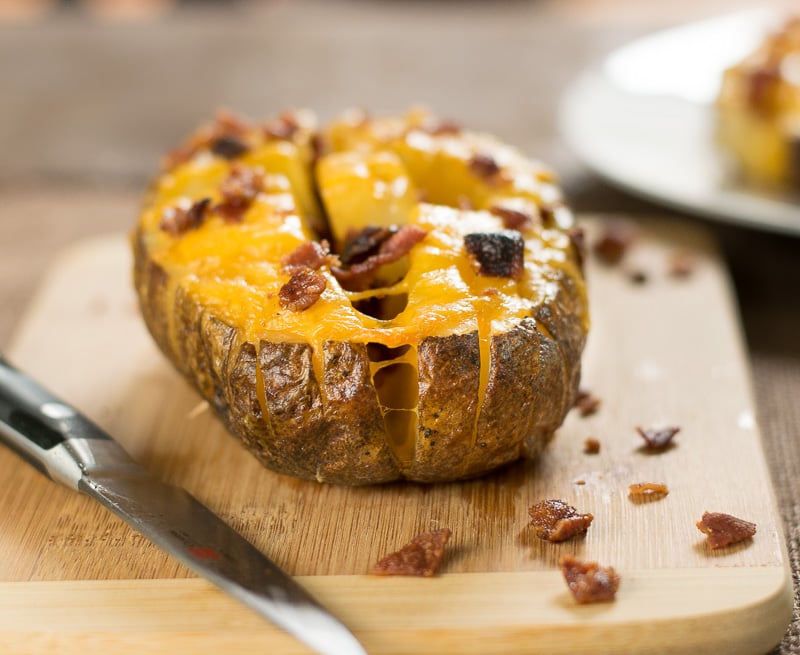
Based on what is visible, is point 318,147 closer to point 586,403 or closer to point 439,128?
point 439,128

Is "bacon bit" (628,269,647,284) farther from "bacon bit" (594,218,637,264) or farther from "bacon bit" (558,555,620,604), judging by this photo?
"bacon bit" (558,555,620,604)

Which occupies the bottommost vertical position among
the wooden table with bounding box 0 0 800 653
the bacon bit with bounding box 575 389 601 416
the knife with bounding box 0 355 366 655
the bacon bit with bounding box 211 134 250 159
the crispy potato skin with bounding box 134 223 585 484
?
the wooden table with bounding box 0 0 800 653

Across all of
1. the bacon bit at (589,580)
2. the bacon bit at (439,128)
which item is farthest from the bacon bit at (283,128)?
the bacon bit at (589,580)

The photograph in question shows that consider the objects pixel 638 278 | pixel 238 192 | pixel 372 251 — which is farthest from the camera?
pixel 638 278

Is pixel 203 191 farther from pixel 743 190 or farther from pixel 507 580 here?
pixel 743 190

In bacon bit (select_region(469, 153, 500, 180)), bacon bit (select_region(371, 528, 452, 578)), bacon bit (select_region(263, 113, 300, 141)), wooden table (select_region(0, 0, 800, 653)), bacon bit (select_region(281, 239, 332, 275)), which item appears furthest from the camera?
wooden table (select_region(0, 0, 800, 653))

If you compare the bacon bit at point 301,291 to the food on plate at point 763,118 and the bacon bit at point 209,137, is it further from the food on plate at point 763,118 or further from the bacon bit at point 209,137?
the food on plate at point 763,118

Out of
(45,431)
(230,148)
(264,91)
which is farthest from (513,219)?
(264,91)

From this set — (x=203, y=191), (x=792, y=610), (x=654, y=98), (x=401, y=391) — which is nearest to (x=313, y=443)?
(x=401, y=391)

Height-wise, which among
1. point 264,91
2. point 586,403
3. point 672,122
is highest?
point 586,403

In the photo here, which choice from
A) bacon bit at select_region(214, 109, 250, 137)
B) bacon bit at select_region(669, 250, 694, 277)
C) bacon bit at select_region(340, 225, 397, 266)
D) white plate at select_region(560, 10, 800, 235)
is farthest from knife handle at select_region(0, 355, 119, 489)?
white plate at select_region(560, 10, 800, 235)
